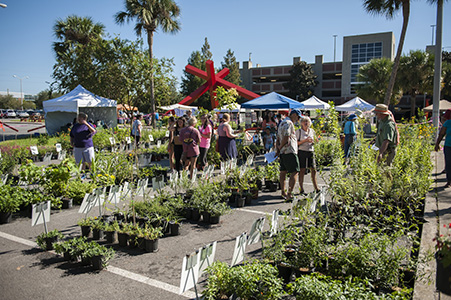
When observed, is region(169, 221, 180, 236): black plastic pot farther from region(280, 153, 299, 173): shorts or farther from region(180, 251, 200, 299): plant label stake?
region(280, 153, 299, 173): shorts

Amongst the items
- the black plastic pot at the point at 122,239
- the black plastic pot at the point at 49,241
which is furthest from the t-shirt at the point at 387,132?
the black plastic pot at the point at 49,241

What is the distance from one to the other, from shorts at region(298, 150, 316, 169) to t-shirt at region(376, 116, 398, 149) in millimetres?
1493

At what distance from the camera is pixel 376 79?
33.6 m

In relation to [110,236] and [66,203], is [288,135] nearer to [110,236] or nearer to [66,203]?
[110,236]

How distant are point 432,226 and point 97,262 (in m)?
4.58

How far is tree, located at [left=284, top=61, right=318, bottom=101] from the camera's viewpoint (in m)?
54.1

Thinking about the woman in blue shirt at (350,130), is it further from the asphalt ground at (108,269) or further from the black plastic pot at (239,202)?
the asphalt ground at (108,269)

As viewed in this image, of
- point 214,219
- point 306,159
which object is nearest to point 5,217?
point 214,219

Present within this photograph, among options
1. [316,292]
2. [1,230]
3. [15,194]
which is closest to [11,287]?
[1,230]

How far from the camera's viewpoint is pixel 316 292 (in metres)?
2.51

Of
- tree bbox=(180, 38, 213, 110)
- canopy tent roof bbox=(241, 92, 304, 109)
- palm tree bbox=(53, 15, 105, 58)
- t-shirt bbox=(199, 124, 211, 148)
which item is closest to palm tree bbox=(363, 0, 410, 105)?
canopy tent roof bbox=(241, 92, 304, 109)

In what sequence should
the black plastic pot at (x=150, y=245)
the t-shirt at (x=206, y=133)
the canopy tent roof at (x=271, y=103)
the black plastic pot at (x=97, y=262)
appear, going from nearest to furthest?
the black plastic pot at (x=97, y=262) → the black plastic pot at (x=150, y=245) → the t-shirt at (x=206, y=133) → the canopy tent roof at (x=271, y=103)

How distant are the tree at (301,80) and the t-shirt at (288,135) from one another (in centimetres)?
4984

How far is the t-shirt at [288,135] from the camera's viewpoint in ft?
20.2
